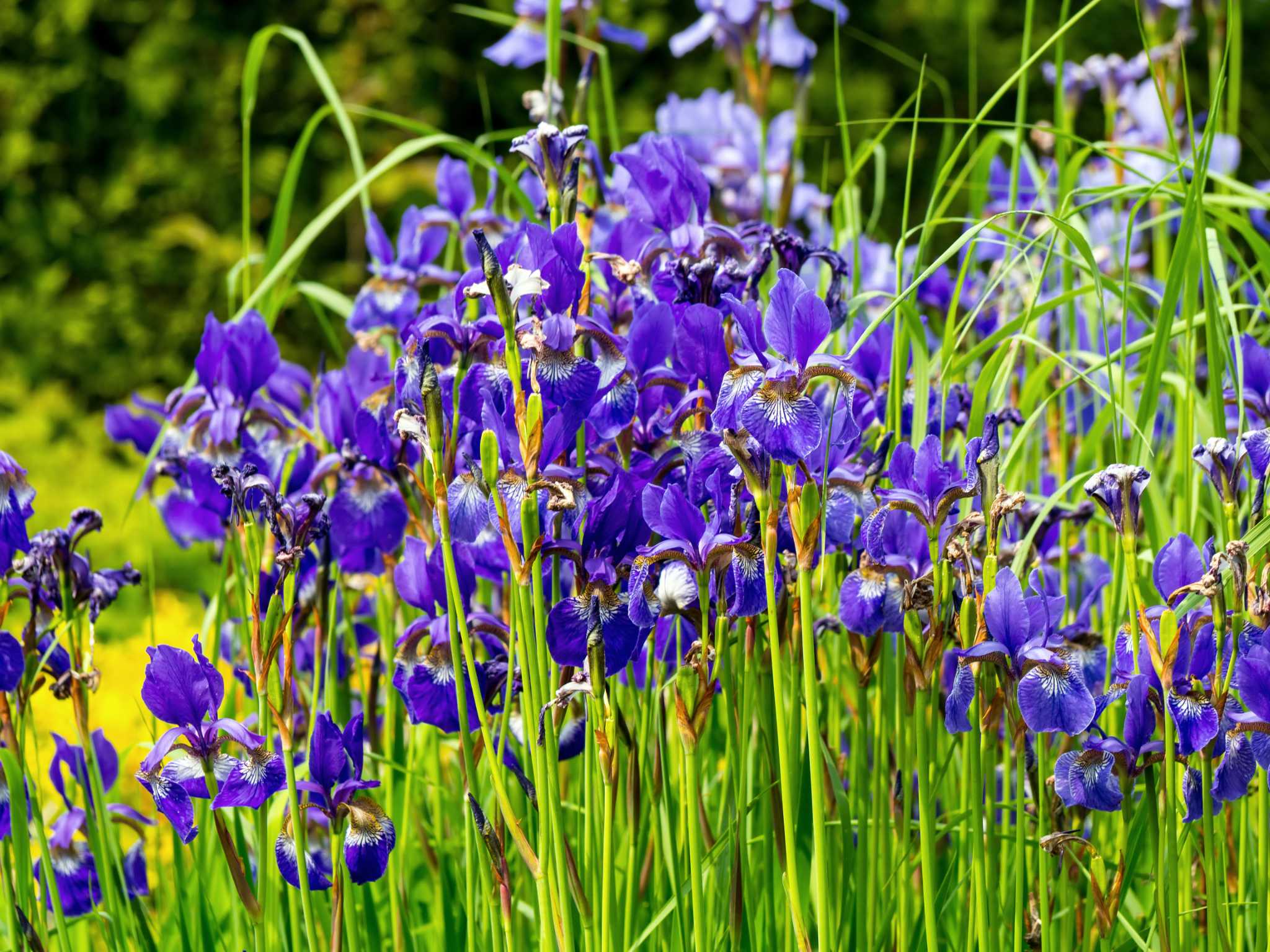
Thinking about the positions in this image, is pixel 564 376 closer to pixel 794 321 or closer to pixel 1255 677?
pixel 794 321

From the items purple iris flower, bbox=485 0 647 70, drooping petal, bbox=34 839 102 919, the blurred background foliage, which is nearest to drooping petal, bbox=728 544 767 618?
drooping petal, bbox=34 839 102 919

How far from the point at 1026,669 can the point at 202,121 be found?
5.84m

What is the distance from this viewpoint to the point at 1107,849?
5.69ft

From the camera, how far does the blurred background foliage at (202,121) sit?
5.89 meters

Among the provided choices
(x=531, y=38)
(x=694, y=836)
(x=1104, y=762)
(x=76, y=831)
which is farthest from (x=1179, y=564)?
(x=531, y=38)

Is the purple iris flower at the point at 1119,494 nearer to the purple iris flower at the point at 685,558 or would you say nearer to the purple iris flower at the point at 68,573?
the purple iris flower at the point at 685,558

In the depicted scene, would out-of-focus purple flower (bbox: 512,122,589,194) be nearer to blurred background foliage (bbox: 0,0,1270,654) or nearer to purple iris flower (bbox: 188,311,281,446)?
purple iris flower (bbox: 188,311,281,446)

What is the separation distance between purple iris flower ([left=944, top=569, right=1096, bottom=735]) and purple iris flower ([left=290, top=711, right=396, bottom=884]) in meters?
0.63

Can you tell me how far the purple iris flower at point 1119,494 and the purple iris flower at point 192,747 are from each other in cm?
90

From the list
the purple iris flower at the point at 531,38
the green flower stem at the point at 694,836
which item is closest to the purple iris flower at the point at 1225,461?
the green flower stem at the point at 694,836

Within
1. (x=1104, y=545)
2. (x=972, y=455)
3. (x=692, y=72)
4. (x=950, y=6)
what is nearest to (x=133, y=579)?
(x=972, y=455)

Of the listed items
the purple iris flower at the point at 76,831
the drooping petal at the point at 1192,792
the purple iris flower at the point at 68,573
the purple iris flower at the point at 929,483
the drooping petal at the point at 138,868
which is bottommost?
the drooping petal at the point at 138,868

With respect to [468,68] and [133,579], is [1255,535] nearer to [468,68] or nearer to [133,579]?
[133,579]

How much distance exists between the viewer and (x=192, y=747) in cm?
134
